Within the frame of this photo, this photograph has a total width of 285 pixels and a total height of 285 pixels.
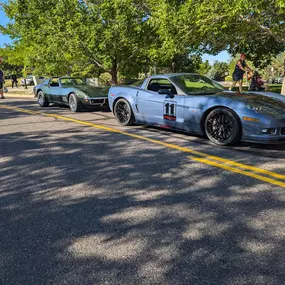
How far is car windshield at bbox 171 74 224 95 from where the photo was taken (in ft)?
20.4

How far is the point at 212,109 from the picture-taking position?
5457mm

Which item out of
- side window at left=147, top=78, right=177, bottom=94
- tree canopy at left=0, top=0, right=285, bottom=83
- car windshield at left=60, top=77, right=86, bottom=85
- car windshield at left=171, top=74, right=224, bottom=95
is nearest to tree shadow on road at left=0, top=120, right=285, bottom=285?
car windshield at left=171, top=74, right=224, bottom=95

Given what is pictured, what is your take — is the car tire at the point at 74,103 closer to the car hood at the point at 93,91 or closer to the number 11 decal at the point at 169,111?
the car hood at the point at 93,91

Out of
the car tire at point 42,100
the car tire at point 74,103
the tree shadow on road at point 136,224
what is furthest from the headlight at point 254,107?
the car tire at point 42,100

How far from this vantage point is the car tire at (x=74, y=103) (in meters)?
10.0

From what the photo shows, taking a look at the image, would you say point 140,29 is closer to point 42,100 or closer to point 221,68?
point 42,100

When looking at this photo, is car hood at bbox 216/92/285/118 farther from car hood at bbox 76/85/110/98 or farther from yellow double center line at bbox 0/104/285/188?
car hood at bbox 76/85/110/98

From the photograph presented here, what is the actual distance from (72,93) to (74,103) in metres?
0.40

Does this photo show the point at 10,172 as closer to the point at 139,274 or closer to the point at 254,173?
the point at 139,274

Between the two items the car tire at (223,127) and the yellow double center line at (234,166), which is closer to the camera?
the yellow double center line at (234,166)

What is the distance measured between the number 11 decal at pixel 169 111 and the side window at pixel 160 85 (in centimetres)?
29

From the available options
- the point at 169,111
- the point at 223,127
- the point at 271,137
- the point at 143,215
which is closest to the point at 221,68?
the point at 169,111

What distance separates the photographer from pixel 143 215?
9.57 ft

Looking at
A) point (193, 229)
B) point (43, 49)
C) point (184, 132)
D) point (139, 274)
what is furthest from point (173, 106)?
point (43, 49)
